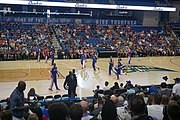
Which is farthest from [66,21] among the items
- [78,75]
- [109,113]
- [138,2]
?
[109,113]

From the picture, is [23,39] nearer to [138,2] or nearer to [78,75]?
[78,75]

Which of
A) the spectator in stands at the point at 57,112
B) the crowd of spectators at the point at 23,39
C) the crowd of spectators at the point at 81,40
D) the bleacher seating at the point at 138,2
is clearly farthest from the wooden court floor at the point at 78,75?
the bleacher seating at the point at 138,2

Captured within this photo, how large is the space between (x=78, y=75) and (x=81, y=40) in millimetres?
12315

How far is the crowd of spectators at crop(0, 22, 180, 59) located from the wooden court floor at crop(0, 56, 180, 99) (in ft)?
9.84

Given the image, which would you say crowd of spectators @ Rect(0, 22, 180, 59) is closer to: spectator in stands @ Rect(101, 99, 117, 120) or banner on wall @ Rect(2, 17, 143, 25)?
banner on wall @ Rect(2, 17, 143, 25)

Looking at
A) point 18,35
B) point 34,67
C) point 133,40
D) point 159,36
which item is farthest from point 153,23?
point 34,67

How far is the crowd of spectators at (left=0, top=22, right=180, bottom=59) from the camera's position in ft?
88.2

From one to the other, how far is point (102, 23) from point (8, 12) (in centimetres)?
1323

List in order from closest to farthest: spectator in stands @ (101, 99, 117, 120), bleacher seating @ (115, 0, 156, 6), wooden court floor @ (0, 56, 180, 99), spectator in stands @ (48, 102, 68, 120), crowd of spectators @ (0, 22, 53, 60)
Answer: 1. spectator in stands @ (48, 102, 68, 120)
2. spectator in stands @ (101, 99, 117, 120)
3. wooden court floor @ (0, 56, 180, 99)
4. crowd of spectators @ (0, 22, 53, 60)
5. bleacher seating @ (115, 0, 156, 6)

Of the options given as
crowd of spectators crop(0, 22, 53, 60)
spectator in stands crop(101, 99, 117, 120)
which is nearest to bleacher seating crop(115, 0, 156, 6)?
crowd of spectators crop(0, 22, 53, 60)

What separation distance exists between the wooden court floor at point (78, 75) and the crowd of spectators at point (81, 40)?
118 inches

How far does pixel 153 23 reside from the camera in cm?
3962

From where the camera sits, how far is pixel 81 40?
30562 millimetres

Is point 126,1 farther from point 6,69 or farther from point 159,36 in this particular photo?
point 6,69
